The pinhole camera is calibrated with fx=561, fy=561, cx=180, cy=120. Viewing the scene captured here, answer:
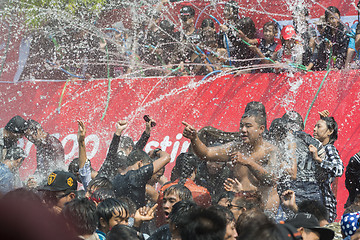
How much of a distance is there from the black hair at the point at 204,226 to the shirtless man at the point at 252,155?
7.26ft

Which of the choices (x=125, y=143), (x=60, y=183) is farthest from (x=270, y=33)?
(x=60, y=183)

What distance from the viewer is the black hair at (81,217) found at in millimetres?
3916

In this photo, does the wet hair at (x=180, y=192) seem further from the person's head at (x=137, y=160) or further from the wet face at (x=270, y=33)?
the wet face at (x=270, y=33)

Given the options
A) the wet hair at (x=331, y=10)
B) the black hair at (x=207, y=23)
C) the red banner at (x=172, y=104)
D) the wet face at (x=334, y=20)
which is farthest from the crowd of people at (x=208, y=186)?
the black hair at (x=207, y=23)

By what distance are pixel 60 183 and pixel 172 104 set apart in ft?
14.4

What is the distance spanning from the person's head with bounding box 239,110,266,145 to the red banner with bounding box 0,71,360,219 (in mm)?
2003

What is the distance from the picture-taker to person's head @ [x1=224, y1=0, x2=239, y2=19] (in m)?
9.41

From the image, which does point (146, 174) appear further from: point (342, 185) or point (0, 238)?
point (0, 238)

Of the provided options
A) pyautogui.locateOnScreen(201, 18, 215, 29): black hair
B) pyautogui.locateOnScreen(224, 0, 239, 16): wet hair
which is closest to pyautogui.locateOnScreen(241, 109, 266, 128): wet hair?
pyautogui.locateOnScreen(201, 18, 215, 29): black hair

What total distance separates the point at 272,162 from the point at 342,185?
1.94m

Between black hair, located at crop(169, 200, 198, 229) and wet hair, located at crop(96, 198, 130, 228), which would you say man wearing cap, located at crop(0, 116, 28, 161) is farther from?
black hair, located at crop(169, 200, 198, 229)

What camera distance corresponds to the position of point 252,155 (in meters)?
5.71

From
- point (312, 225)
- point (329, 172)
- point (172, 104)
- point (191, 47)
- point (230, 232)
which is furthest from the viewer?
point (191, 47)

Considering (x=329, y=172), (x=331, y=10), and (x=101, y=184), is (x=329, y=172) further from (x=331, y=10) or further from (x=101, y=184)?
(x=331, y=10)
